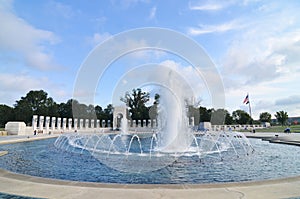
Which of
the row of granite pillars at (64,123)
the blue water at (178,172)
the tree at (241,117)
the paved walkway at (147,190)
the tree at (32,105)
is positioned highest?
the tree at (32,105)

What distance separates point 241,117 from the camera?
94.2m

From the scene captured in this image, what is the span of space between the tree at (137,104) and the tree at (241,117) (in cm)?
3519

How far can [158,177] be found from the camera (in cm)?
925

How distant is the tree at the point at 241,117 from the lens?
92.8 m

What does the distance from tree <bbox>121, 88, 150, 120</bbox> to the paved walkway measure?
88.8 meters

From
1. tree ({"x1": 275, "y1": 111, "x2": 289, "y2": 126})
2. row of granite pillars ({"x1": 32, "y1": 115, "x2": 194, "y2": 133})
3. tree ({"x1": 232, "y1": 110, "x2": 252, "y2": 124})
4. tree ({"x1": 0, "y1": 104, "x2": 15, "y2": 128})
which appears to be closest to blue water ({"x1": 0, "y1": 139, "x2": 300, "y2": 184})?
row of granite pillars ({"x1": 32, "y1": 115, "x2": 194, "y2": 133})

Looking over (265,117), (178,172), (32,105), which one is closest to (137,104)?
(32,105)

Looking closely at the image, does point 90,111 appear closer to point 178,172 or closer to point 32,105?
point 32,105

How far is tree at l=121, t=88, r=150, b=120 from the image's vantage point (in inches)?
3834

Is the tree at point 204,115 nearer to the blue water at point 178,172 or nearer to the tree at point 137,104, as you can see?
the tree at point 137,104

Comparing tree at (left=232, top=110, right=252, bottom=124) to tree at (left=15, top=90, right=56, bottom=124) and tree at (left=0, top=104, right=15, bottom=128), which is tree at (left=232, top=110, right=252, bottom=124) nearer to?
tree at (left=15, top=90, right=56, bottom=124)

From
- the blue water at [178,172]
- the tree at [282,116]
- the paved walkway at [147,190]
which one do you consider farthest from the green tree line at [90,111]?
the paved walkway at [147,190]

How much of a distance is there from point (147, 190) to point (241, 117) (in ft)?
310

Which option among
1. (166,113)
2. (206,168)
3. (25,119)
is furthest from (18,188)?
(25,119)
